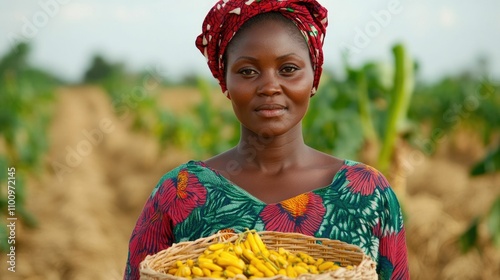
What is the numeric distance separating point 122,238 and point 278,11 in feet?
20.0

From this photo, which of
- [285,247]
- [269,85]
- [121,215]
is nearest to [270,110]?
[269,85]

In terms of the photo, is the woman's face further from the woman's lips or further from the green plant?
the green plant

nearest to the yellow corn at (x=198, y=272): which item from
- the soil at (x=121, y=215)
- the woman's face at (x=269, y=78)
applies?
the woman's face at (x=269, y=78)

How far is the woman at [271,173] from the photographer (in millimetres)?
2031

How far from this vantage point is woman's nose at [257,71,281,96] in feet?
6.52

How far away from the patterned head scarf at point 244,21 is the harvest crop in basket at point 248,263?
57 centimetres

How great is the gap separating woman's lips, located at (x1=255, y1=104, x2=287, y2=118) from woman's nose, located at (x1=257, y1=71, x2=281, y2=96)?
0.12 feet

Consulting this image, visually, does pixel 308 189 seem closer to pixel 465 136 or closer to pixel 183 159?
pixel 183 159

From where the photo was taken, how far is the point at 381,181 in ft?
7.12

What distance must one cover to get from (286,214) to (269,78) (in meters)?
0.39

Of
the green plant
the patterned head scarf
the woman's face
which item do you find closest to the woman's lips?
the woman's face

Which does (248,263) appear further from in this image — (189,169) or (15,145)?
(15,145)

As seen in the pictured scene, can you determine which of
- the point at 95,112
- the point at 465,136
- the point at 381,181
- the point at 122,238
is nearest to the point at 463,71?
the point at 465,136

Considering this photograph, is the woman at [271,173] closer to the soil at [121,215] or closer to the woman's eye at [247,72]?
the woman's eye at [247,72]
